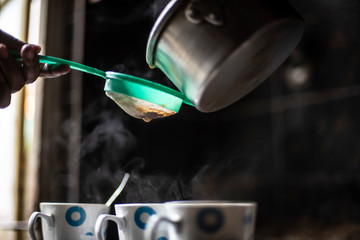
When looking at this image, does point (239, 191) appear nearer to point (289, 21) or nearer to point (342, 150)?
point (342, 150)

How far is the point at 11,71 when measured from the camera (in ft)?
2.18

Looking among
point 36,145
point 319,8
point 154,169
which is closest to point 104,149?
point 36,145

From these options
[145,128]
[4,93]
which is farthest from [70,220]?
[145,128]

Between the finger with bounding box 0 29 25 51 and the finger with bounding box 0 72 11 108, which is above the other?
the finger with bounding box 0 29 25 51

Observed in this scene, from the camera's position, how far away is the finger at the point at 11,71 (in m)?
0.65

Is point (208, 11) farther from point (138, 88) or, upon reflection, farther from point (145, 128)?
point (145, 128)

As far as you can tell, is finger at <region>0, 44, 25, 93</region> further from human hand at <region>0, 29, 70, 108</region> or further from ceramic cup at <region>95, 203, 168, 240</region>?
ceramic cup at <region>95, 203, 168, 240</region>

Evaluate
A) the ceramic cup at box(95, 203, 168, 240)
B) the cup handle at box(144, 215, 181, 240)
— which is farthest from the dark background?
the cup handle at box(144, 215, 181, 240)

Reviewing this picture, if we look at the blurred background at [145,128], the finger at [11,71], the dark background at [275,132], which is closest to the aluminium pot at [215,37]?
the finger at [11,71]

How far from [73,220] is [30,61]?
274 mm

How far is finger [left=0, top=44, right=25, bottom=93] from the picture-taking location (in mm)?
654

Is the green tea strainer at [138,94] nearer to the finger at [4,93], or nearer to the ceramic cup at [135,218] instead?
the finger at [4,93]

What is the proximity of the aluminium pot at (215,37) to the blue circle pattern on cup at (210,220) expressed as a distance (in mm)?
158

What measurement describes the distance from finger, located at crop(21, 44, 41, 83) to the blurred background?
73 cm
